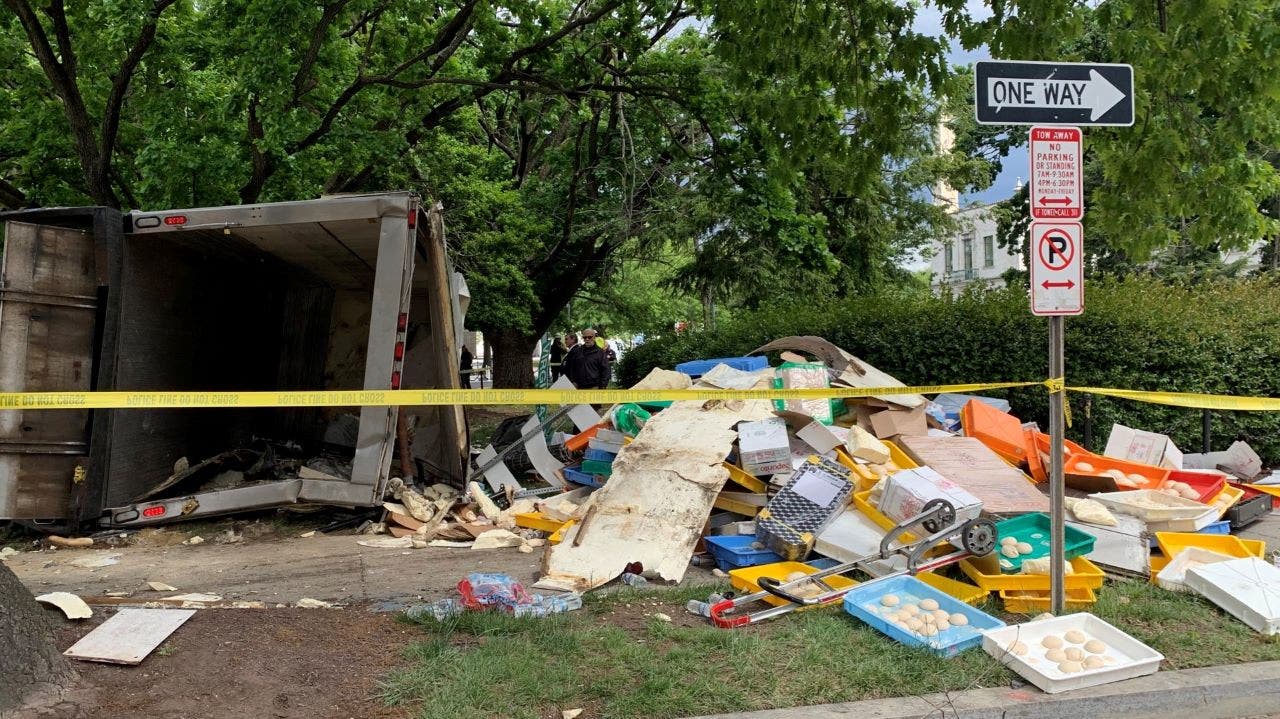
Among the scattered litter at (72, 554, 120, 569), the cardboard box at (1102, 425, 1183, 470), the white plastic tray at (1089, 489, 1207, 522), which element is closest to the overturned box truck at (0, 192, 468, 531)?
the scattered litter at (72, 554, 120, 569)

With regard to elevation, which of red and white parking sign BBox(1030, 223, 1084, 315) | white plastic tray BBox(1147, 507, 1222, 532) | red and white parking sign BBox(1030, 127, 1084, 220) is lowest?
white plastic tray BBox(1147, 507, 1222, 532)

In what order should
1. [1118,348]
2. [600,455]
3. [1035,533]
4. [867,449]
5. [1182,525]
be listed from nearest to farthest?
[1035,533], [1182,525], [867,449], [600,455], [1118,348]

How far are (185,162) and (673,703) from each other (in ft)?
29.4

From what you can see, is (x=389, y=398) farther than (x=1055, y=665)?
Yes

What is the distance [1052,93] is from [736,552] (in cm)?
317

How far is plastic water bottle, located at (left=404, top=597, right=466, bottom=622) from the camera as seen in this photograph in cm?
432

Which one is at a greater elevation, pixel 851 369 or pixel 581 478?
pixel 851 369

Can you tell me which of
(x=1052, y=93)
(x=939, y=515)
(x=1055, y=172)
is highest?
(x=1052, y=93)

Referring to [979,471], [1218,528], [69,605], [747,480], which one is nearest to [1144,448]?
[1218,528]

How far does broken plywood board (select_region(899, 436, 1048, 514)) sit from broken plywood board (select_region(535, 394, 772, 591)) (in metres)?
1.30

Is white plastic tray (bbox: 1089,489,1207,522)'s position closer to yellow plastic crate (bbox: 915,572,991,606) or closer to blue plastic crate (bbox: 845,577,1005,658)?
yellow plastic crate (bbox: 915,572,991,606)

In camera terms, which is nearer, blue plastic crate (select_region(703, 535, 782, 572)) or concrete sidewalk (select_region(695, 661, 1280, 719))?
concrete sidewalk (select_region(695, 661, 1280, 719))

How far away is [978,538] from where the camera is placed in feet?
14.9

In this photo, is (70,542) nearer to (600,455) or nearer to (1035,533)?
(600,455)
